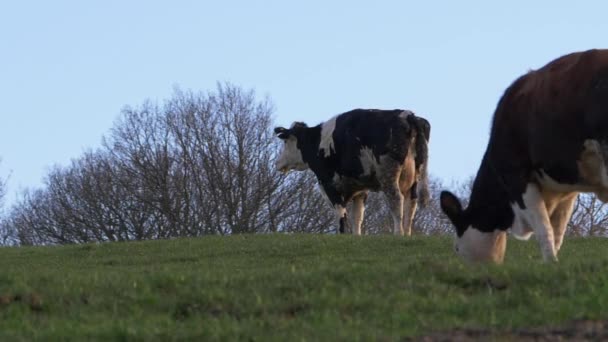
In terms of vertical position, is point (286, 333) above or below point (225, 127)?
below

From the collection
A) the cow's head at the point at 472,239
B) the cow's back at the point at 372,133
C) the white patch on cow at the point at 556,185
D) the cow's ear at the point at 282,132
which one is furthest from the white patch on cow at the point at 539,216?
the cow's ear at the point at 282,132

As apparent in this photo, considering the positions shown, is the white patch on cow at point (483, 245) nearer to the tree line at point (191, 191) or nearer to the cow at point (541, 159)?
the cow at point (541, 159)

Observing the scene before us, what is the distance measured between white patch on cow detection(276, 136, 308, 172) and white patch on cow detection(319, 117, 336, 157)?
89.3 inches

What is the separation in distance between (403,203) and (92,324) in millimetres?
16341

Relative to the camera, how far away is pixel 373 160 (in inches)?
1003

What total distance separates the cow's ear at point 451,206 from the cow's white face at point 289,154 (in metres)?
14.4

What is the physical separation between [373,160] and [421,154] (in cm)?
106

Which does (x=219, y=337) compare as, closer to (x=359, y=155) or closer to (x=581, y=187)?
(x=581, y=187)

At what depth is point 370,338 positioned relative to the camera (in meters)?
8.22

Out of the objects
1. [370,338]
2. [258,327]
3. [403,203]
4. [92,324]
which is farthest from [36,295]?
[403,203]

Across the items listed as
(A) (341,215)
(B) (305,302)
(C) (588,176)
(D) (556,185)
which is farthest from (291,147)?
(B) (305,302)

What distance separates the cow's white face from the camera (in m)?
30.2

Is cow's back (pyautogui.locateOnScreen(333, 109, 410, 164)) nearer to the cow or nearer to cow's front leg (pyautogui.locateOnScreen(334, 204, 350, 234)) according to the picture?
cow's front leg (pyautogui.locateOnScreen(334, 204, 350, 234))

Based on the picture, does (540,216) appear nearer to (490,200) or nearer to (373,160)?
(490,200)
